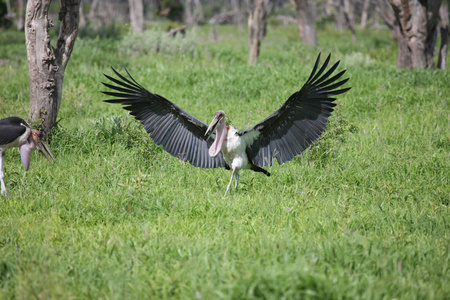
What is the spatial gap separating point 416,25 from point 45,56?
888 centimetres

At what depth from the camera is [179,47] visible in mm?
13734

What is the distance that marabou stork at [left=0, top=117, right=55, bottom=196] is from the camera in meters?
5.05

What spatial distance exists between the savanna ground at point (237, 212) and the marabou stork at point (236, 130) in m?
0.32

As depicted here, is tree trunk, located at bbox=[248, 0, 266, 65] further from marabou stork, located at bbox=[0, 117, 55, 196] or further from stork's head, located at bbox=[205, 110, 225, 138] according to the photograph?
marabou stork, located at bbox=[0, 117, 55, 196]

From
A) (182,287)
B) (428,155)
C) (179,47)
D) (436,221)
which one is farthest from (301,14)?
(182,287)

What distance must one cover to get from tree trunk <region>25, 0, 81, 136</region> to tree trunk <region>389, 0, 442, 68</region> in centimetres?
786

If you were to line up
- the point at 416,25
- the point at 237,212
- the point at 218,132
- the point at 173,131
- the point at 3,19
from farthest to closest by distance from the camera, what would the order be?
1. the point at 3,19
2. the point at 416,25
3. the point at 173,131
4. the point at 218,132
5. the point at 237,212

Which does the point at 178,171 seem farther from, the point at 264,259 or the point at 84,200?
the point at 264,259

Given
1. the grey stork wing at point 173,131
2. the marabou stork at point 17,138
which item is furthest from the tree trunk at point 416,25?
the marabou stork at point 17,138

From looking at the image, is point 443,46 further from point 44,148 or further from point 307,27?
point 44,148

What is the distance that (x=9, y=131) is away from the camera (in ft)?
16.6

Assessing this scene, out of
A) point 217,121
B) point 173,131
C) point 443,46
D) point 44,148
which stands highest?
point 443,46

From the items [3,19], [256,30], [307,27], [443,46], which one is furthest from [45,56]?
[3,19]

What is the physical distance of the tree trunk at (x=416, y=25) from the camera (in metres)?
11.0
